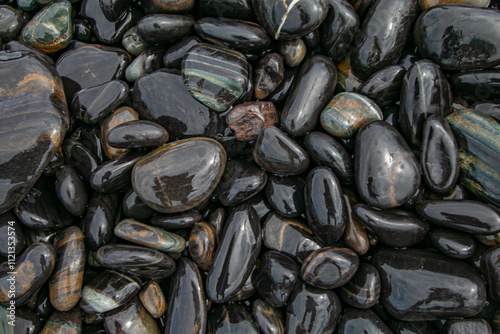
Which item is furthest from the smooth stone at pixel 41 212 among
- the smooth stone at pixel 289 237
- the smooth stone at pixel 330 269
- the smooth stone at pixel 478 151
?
the smooth stone at pixel 478 151

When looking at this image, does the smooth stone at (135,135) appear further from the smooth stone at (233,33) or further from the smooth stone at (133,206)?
the smooth stone at (233,33)

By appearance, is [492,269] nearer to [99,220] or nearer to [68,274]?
[99,220]

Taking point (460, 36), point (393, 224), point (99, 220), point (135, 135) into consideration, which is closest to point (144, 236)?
point (99, 220)

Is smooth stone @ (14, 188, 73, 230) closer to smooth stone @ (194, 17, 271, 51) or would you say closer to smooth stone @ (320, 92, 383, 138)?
smooth stone @ (194, 17, 271, 51)

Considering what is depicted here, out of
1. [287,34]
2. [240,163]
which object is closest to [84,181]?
[240,163]

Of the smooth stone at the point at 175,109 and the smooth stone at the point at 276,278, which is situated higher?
the smooth stone at the point at 175,109

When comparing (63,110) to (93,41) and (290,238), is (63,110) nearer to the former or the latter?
(93,41)
